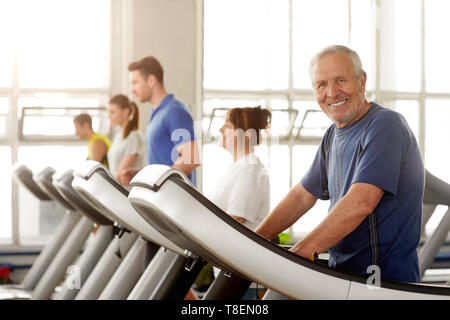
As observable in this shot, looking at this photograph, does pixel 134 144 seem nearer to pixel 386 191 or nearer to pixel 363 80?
pixel 363 80

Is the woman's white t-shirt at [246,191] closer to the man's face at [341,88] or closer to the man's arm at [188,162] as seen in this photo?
the man's arm at [188,162]

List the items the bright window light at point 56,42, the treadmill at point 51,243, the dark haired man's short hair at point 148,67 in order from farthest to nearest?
the bright window light at point 56,42, the treadmill at point 51,243, the dark haired man's short hair at point 148,67

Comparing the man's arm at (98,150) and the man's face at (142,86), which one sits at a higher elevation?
the man's face at (142,86)

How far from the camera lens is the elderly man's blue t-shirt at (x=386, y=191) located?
1318 mm

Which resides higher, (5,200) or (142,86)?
(142,86)

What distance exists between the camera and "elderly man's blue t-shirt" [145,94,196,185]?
266 cm

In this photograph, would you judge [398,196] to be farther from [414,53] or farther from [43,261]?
[414,53]

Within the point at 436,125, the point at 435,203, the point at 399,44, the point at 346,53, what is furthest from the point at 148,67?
the point at 436,125

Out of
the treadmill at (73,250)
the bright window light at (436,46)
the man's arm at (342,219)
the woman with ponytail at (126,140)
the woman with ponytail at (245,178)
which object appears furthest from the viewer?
the bright window light at (436,46)

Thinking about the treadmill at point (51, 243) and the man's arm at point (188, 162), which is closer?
the man's arm at point (188, 162)

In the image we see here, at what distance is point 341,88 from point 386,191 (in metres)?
0.26

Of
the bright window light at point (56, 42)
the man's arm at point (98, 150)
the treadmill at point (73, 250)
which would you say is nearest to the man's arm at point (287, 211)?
the treadmill at point (73, 250)

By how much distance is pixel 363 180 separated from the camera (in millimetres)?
1303

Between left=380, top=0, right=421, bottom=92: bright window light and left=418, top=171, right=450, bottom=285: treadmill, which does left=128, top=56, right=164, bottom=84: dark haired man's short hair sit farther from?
left=380, top=0, right=421, bottom=92: bright window light
